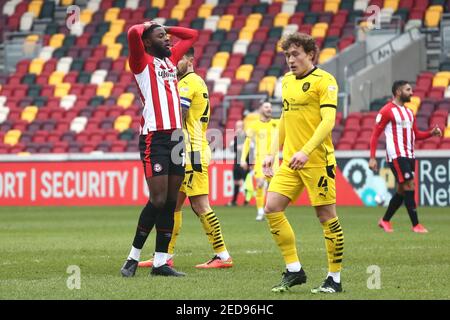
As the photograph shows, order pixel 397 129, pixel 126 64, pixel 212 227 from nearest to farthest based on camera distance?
1. pixel 212 227
2. pixel 397 129
3. pixel 126 64

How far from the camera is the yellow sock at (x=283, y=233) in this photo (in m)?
8.50

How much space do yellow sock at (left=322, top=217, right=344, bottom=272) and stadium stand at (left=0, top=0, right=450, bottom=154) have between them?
17.4m

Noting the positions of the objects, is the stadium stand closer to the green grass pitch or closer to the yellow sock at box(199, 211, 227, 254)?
the green grass pitch

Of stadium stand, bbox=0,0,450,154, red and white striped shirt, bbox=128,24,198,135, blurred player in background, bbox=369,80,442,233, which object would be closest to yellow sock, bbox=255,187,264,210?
blurred player in background, bbox=369,80,442,233

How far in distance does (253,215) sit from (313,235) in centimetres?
628

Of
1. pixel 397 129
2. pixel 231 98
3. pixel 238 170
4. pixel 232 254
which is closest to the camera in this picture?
pixel 232 254

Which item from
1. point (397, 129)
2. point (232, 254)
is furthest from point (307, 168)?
point (397, 129)

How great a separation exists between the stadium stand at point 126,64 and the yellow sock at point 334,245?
57.2 feet

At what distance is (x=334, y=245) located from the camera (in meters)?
8.45

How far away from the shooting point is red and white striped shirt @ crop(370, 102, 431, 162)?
1614 centimetres

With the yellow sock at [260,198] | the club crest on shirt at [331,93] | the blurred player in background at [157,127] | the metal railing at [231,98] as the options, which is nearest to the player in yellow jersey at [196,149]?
the blurred player in background at [157,127]

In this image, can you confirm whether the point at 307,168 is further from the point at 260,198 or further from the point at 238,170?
the point at 238,170

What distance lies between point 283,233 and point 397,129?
26.3 feet
